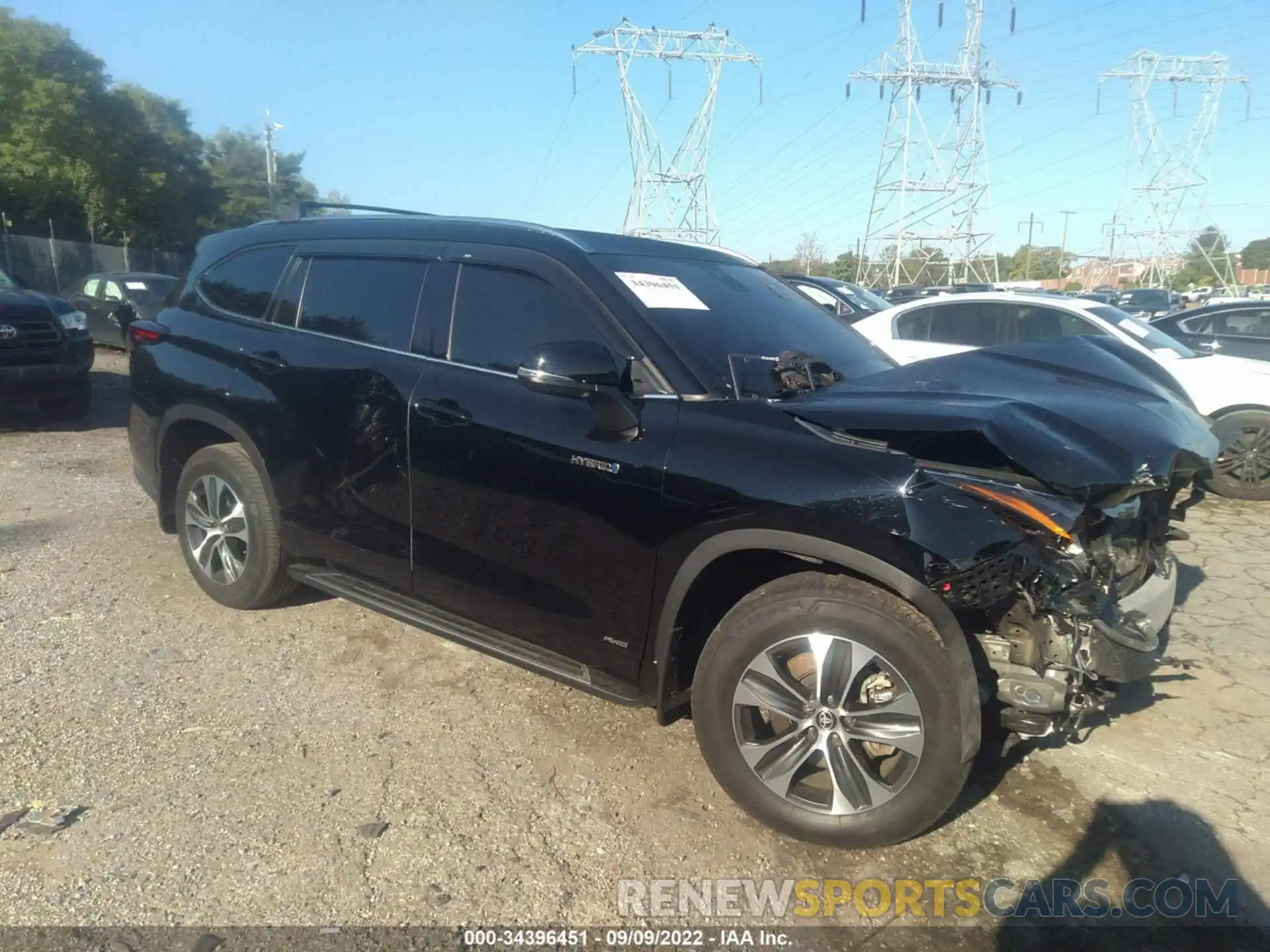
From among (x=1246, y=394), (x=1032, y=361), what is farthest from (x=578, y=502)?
(x=1246, y=394)

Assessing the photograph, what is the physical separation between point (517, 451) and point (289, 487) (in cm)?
142

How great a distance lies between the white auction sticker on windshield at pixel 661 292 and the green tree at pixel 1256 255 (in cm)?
8787

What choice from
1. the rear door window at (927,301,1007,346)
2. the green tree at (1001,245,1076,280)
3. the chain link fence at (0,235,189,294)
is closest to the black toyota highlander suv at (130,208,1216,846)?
the rear door window at (927,301,1007,346)

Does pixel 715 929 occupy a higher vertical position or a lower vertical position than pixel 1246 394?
lower

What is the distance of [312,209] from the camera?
486cm

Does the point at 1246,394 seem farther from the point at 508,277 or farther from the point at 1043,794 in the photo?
the point at 508,277

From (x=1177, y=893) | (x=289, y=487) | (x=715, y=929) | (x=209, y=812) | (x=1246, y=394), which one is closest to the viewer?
(x=715, y=929)

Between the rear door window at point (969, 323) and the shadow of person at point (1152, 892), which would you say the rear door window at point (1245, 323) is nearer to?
the rear door window at point (969, 323)

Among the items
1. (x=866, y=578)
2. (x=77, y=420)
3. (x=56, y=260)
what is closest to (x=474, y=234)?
(x=866, y=578)

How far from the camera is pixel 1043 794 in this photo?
3225 mm

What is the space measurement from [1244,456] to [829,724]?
662cm

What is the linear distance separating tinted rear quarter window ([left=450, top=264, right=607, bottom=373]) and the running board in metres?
1.02

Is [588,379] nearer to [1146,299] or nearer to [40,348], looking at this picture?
[40,348]

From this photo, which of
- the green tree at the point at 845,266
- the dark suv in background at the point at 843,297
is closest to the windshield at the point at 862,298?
the dark suv in background at the point at 843,297
